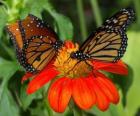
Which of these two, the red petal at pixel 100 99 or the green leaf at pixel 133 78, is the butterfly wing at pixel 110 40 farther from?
the green leaf at pixel 133 78

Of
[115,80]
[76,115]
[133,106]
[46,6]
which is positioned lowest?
[133,106]

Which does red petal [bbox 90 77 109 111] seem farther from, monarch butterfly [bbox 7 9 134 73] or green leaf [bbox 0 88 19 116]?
green leaf [bbox 0 88 19 116]

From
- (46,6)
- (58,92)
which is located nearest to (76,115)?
(58,92)

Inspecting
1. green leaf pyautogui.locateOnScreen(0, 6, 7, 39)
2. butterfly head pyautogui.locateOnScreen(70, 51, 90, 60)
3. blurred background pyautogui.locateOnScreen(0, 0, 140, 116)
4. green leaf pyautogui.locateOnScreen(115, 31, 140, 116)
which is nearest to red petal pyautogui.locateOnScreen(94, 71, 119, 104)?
butterfly head pyautogui.locateOnScreen(70, 51, 90, 60)

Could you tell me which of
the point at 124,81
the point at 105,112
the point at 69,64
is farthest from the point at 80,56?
the point at 124,81

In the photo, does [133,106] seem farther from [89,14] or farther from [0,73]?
[89,14]

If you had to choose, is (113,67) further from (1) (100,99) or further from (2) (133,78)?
(2) (133,78)

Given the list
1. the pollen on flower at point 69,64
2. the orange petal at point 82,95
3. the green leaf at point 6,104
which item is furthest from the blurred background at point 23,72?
the orange petal at point 82,95
